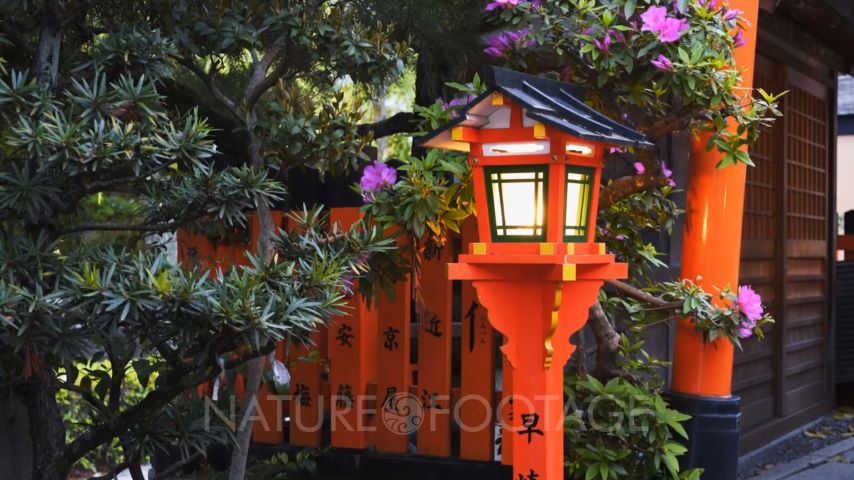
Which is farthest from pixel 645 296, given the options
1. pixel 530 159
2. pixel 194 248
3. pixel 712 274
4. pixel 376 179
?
pixel 194 248

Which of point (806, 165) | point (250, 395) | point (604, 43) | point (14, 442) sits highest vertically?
point (604, 43)

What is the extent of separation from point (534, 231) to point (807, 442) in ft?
20.4

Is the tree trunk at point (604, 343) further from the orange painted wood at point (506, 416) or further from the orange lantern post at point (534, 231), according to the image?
the orange lantern post at point (534, 231)

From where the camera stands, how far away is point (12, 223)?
13.6 ft

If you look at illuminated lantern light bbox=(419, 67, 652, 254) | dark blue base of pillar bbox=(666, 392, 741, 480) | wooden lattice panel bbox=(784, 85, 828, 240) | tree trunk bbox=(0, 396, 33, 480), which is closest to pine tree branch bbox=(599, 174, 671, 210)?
dark blue base of pillar bbox=(666, 392, 741, 480)

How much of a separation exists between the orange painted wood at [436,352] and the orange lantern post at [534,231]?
131cm

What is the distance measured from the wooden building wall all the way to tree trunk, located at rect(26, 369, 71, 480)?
17.8 ft

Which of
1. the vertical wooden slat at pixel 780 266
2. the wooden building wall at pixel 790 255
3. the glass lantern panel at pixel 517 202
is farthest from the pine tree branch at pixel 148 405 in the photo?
the vertical wooden slat at pixel 780 266

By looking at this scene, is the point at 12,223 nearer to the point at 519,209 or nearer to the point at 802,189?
the point at 519,209

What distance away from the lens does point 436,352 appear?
5527 millimetres

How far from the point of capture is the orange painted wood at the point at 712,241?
567cm

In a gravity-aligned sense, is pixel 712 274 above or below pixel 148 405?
above

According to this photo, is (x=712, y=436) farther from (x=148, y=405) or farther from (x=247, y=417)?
(x=148, y=405)

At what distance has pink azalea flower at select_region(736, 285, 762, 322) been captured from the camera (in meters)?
5.21
